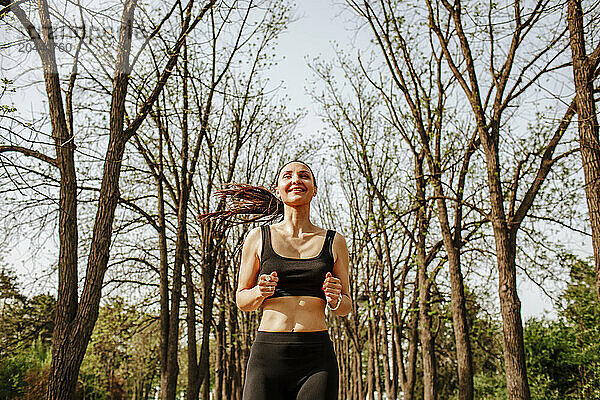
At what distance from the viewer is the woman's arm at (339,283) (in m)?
3.58

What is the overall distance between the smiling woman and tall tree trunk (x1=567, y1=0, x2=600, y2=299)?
5148 mm

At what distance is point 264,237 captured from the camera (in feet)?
12.8

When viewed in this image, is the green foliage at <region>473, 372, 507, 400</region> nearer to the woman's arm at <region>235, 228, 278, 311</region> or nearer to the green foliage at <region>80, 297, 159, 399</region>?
the green foliage at <region>80, 297, 159, 399</region>

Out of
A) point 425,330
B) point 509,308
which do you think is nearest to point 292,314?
point 509,308

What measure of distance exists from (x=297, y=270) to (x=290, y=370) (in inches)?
24.8

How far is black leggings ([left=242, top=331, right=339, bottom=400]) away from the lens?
348 cm

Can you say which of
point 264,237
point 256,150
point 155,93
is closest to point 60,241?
point 155,93

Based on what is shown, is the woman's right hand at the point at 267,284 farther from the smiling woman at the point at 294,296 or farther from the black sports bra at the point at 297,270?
the black sports bra at the point at 297,270

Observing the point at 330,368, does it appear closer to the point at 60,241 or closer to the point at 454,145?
the point at 60,241

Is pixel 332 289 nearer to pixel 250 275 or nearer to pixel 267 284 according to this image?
pixel 267 284

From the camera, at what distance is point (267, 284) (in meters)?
3.57

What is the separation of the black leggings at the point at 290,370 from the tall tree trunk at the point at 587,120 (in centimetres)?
556

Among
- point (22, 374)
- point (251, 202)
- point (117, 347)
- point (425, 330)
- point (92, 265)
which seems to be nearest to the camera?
point (251, 202)

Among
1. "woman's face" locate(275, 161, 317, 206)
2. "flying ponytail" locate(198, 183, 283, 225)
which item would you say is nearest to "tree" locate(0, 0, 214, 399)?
"flying ponytail" locate(198, 183, 283, 225)
